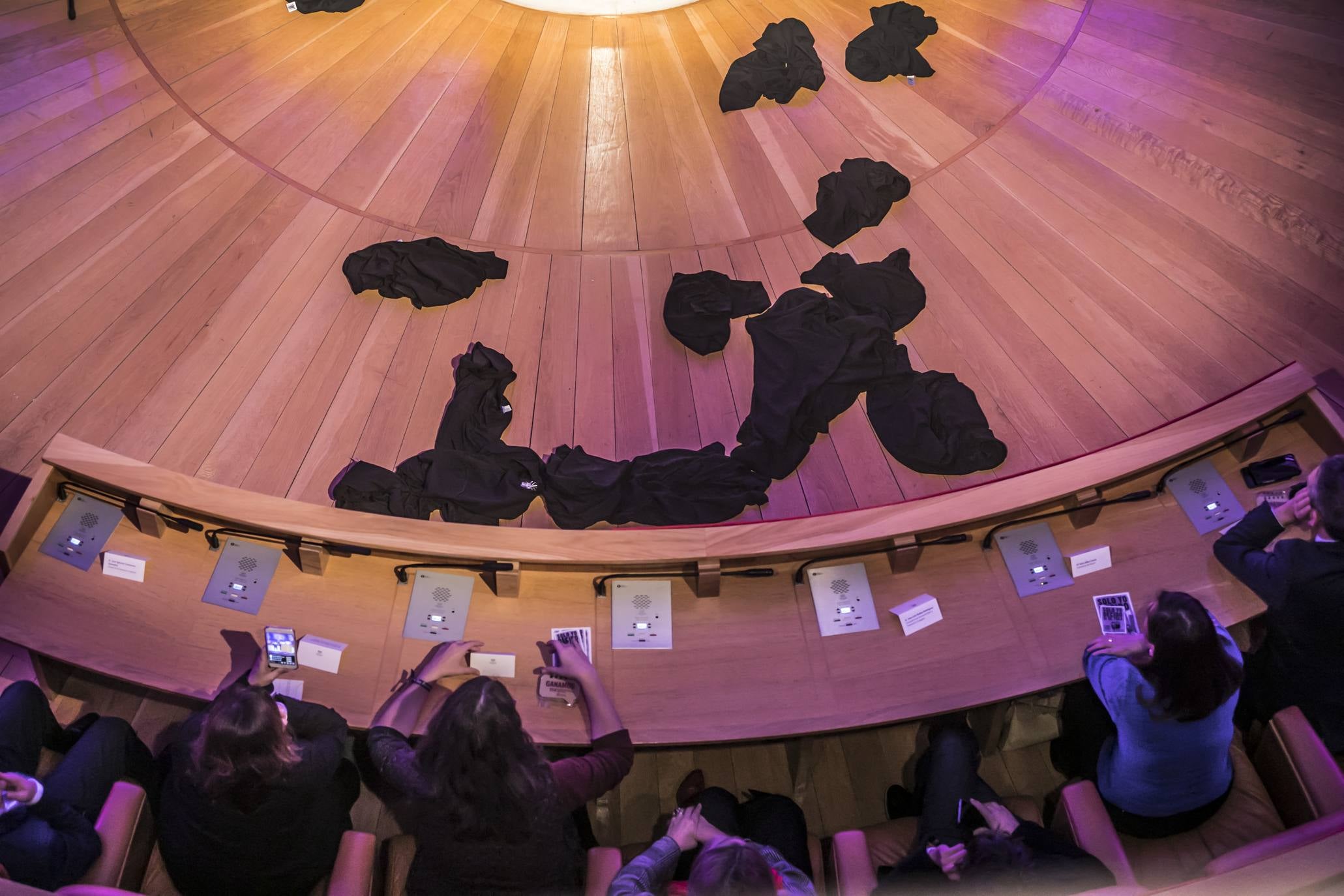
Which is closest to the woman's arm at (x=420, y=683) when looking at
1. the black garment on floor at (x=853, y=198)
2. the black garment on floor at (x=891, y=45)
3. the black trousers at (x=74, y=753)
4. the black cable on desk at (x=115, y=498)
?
the black trousers at (x=74, y=753)

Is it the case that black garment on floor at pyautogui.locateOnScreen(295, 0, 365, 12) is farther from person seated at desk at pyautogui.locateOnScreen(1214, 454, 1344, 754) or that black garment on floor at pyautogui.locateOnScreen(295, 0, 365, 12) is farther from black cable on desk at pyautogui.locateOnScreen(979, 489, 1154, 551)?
person seated at desk at pyautogui.locateOnScreen(1214, 454, 1344, 754)

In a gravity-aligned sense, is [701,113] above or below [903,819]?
above

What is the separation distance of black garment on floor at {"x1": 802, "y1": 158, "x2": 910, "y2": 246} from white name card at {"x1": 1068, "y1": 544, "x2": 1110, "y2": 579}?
5.84 feet

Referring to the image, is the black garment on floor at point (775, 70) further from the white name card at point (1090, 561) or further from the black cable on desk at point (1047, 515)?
the white name card at point (1090, 561)

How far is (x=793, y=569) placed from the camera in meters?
2.63

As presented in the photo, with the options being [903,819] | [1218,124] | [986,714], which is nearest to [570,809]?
[903,819]

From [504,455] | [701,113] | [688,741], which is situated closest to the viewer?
[688,741]

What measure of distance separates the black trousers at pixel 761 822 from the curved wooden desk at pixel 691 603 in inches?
7.5

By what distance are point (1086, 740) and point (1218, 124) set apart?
3045 mm

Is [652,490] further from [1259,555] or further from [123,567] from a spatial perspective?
[1259,555]

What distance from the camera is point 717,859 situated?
182 centimetres

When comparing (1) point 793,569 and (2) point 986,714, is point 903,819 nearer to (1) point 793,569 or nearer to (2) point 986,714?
(2) point 986,714

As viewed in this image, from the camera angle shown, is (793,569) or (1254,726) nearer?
(1254,726)

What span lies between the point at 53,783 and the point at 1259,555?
2.80m
